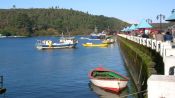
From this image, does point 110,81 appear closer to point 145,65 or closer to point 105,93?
point 105,93

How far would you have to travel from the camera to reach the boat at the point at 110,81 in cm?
2916

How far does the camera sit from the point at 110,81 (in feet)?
96.3

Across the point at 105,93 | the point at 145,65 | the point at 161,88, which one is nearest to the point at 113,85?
the point at 105,93

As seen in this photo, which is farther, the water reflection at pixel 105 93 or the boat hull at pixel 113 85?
the water reflection at pixel 105 93

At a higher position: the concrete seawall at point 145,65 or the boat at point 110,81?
the concrete seawall at point 145,65

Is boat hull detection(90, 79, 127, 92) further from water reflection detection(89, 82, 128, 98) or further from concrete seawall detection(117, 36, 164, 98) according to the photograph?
concrete seawall detection(117, 36, 164, 98)

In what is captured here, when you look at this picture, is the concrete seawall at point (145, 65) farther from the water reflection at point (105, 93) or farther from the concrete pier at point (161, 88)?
the concrete pier at point (161, 88)

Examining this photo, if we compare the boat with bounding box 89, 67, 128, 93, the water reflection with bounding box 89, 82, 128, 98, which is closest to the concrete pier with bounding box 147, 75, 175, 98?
the water reflection with bounding box 89, 82, 128, 98

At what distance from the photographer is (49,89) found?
33.2 meters

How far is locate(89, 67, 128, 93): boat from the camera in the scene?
29156 mm

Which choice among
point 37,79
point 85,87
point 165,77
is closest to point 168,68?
point 165,77

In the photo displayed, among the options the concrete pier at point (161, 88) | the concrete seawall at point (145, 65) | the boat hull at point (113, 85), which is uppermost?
the concrete pier at point (161, 88)

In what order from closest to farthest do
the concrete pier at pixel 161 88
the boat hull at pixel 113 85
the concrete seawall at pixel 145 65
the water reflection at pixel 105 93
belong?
the concrete pier at pixel 161 88, the concrete seawall at pixel 145 65, the boat hull at pixel 113 85, the water reflection at pixel 105 93

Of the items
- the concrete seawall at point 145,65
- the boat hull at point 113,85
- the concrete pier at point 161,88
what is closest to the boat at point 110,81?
the boat hull at point 113,85
